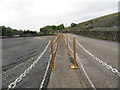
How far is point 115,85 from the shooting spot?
4625mm

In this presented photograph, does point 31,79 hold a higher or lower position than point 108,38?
lower

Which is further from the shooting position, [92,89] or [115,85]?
[115,85]

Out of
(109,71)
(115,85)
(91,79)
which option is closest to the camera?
(115,85)

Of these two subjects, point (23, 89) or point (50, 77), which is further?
point (50, 77)

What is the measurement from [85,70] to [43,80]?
2.21 m

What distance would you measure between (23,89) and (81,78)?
7.58 ft

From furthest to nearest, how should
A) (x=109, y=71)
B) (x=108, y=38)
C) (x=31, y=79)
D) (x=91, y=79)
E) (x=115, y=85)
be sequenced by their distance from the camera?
(x=108, y=38) < (x=109, y=71) < (x=31, y=79) < (x=91, y=79) < (x=115, y=85)

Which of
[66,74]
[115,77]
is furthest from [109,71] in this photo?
[66,74]

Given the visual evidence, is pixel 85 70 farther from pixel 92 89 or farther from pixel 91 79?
pixel 92 89

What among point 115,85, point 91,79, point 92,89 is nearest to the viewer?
point 92,89

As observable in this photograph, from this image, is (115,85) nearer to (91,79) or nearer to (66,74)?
(91,79)

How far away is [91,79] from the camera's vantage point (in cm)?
518

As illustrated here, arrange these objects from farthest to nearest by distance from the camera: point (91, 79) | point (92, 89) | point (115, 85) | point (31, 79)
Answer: point (31, 79)
point (91, 79)
point (115, 85)
point (92, 89)

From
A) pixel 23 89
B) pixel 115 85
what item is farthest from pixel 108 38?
pixel 23 89
